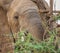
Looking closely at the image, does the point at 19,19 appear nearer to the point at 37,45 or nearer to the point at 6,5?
the point at 6,5

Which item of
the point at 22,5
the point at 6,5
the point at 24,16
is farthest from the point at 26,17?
the point at 6,5

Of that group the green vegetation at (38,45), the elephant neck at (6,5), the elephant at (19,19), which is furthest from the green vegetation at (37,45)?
the elephant neck at (6,5)

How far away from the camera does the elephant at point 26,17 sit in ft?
5.41

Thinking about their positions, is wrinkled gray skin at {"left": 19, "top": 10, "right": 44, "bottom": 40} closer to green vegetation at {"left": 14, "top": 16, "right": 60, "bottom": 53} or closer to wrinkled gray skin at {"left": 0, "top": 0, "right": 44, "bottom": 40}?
wrinkled gray skin at {"left": 0, "top": 0, "right": 44, "bottom": 40}

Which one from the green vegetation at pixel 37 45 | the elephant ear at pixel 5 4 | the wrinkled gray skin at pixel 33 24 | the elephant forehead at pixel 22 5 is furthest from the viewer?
the elephant ear at pixel 5 4

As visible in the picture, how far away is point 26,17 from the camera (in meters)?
1.93

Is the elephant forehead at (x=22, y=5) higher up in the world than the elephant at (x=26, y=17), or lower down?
higher up

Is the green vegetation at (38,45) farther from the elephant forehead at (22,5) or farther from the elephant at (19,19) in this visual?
the elephant forehead at (22,5)

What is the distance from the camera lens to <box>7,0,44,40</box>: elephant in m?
1.65

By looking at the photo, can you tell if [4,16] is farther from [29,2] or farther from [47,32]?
[47,32]

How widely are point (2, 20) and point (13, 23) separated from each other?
0.80 ft

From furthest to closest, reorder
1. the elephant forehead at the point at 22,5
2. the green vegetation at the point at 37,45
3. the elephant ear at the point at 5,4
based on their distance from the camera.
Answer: the elephant ear at the point at 5,4
the elephant forehead at the point at 22,5
the green vegetation at the point at 37,45

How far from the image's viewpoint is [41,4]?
2.21m

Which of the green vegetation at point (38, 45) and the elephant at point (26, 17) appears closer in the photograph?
the green vegetation at point (38, 45)
